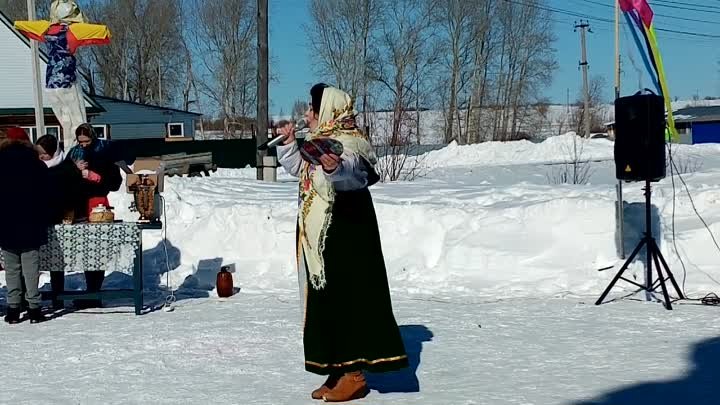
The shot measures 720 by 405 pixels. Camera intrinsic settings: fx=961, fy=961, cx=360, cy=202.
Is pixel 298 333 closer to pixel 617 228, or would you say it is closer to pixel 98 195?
pixel 98 195

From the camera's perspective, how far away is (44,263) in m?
8.57

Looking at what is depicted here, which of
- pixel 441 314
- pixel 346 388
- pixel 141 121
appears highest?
pixel 141 121

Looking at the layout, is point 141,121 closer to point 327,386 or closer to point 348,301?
point 327,386

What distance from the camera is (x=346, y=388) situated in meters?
5.71

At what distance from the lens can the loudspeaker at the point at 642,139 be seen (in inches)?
336

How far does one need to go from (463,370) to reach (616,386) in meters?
1.05

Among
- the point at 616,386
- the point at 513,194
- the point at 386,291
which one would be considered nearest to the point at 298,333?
the point at 386,291

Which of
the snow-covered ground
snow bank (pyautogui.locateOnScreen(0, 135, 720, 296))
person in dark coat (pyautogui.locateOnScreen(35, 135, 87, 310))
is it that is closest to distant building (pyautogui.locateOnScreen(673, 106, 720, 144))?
the snow-covered ground

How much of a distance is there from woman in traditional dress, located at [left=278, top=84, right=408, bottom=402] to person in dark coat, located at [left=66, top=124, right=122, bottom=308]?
370 cm

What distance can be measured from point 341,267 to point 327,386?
0.76 m

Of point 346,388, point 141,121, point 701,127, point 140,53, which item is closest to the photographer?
point 346,388

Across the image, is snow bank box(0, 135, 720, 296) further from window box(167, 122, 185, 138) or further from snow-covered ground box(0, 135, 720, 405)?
window box(167, 122, 185, 138)

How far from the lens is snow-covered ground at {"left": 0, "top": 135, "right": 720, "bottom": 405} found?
622 centimetres

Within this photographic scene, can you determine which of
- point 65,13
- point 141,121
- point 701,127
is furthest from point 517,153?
point 65,13
